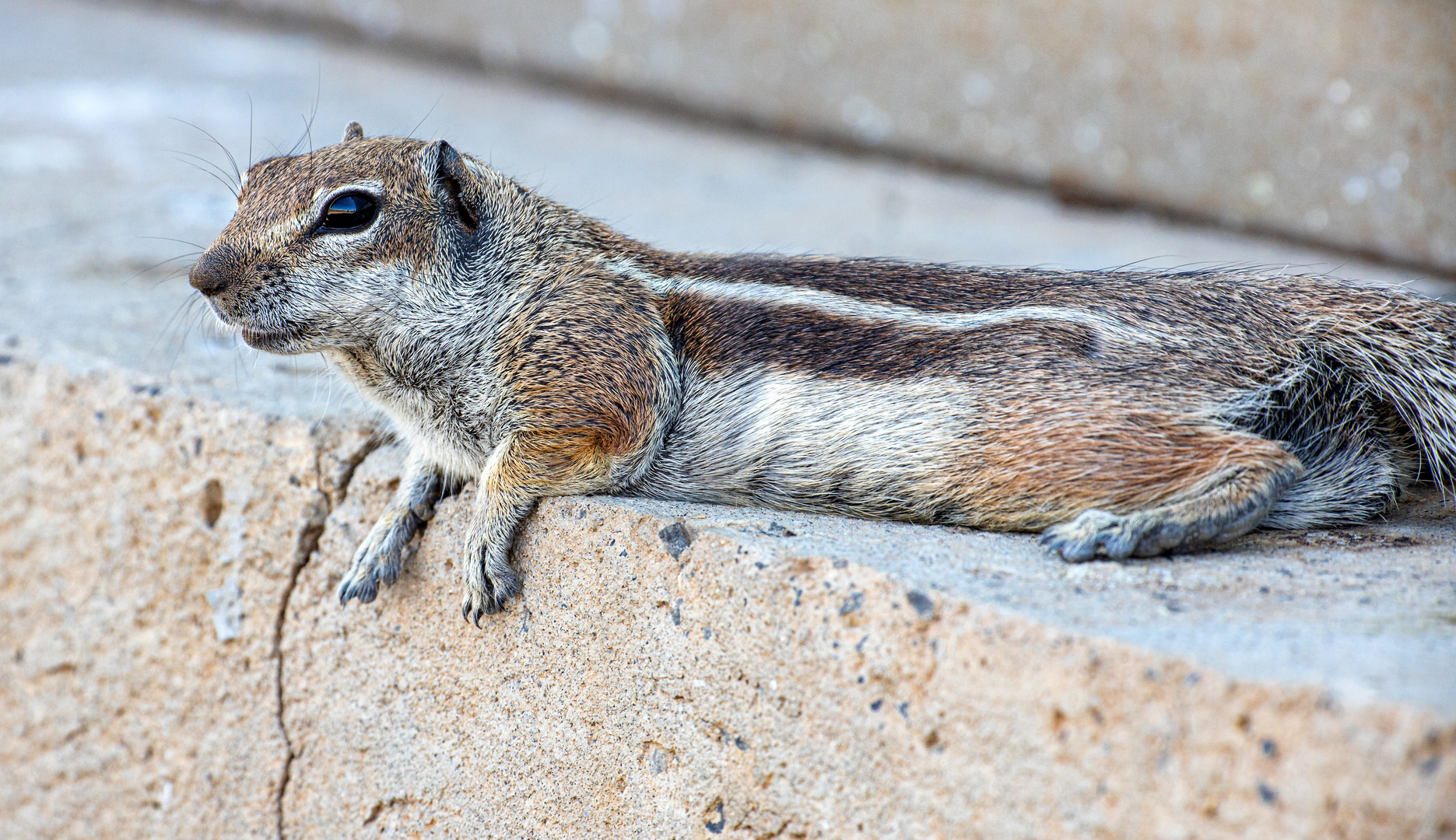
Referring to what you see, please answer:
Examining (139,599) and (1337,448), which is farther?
(139,599)

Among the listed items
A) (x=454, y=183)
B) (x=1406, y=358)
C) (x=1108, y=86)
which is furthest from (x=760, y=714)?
(x=1108, y=86)

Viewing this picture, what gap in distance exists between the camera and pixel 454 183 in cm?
321

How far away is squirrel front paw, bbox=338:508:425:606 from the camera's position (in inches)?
122

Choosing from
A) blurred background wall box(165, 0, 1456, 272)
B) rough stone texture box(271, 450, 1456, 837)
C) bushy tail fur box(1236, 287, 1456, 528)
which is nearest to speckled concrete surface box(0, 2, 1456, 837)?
rough stone texture box(271, 450, 1456, 837)

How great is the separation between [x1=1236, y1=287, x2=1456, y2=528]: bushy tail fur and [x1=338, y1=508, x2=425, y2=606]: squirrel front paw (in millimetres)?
2088

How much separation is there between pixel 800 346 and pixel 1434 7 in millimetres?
4753

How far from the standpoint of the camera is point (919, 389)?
9.37ft

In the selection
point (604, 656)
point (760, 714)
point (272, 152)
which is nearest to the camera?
point (760, 714)

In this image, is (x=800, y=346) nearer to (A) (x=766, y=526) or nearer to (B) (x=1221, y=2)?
(A) (x=766, y=526)

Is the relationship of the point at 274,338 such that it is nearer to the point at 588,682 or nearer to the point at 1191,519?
the point at 588,682

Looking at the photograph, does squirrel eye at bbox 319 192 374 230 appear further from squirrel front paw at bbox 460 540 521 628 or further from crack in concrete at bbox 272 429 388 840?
squirrel front paw at bbox 460 540 521 628

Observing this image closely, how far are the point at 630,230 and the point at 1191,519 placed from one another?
147 inches

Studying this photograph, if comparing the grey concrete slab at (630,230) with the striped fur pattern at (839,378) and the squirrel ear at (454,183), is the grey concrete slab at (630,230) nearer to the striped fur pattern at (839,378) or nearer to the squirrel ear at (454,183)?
the striped fur pattern at (839,378)

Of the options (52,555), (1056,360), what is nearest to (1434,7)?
(1056,360)
